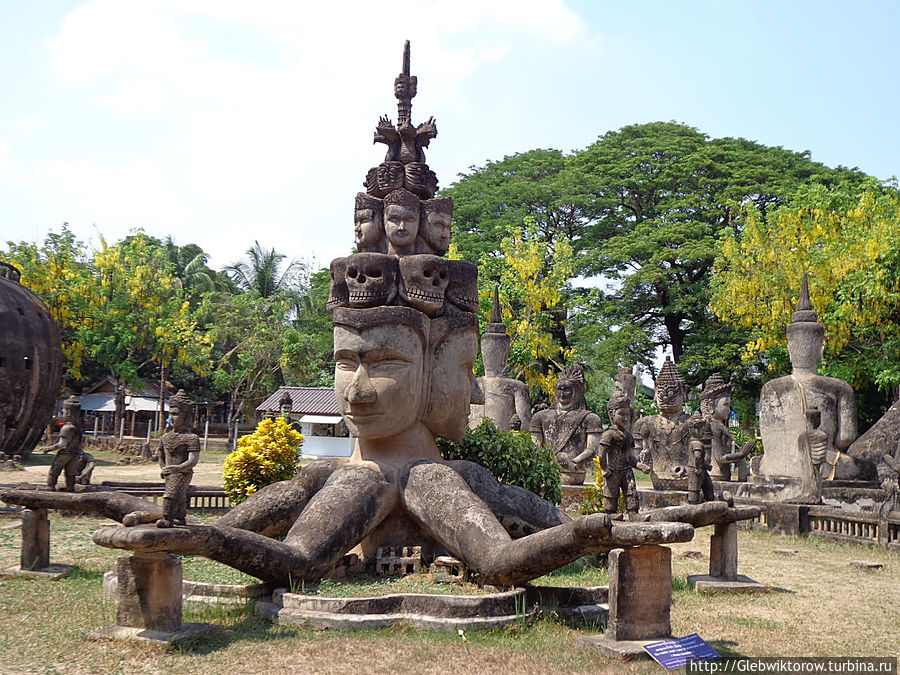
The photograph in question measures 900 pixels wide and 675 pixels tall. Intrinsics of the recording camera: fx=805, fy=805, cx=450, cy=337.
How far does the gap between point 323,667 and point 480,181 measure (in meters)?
31.1

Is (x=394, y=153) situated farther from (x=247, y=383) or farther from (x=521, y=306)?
(x=247, y=383)

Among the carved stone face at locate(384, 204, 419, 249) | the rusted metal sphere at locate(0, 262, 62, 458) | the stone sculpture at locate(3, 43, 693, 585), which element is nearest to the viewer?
the stone sculpture at locate(3, 43, 693, 585)

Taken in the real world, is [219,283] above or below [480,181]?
below

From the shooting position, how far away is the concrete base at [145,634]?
5.84 m

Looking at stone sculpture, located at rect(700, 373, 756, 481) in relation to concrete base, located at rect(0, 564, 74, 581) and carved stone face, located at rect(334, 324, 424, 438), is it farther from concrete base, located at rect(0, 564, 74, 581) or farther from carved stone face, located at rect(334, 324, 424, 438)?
concrete base, located at rect(0, 564, 74, 581)

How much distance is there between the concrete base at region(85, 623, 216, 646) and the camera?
584cm

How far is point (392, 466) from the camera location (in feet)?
27.2

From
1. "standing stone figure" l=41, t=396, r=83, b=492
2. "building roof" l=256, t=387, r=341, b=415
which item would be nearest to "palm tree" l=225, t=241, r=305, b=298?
"building roof" l=256, t=387, r=341, b=415

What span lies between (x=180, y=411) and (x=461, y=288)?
10.5ft

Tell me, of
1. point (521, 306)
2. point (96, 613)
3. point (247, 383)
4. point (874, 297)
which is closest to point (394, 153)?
point (96, 613)

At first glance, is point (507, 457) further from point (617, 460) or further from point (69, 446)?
point (69, 446)

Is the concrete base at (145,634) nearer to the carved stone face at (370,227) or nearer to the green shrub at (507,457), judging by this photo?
the green shrub at (507,457)

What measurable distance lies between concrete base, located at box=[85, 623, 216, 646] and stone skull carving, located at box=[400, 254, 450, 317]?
3829 millimetres

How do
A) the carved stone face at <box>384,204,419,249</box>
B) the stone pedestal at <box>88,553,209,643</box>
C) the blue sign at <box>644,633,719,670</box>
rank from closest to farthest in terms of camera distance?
the blue sign at <box>644,633,719,670</box>, the stone pedestal at <box>88,553,209,643</box>, the carved stone face at <box>384,204,419,249</box>
